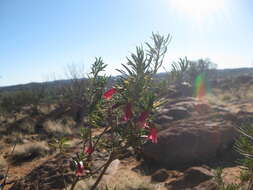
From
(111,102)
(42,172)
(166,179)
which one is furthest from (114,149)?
(42,172)

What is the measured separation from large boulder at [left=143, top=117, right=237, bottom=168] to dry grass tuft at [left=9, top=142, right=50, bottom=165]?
4.15 meters

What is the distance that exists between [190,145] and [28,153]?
6004 mm

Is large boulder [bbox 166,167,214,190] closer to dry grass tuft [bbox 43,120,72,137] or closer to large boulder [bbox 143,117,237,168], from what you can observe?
large boulder [bbox 143,117,237,168]

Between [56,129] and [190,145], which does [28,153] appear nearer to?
[56,129]

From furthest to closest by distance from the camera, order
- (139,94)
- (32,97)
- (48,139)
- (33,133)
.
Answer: (32,97) < (33,133) < (48,139) < (139,94)

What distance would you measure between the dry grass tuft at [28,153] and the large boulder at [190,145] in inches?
163

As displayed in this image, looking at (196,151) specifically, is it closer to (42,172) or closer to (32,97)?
(42,172)

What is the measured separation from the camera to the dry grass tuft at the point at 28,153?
26.5 ft

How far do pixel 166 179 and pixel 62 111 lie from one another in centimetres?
1175

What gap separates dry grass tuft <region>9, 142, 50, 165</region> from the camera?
8.06m

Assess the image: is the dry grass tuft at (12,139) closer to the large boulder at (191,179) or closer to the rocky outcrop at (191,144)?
the rocky outcrop at (191,144)

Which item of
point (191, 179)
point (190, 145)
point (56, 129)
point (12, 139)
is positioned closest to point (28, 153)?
point (12, 139)

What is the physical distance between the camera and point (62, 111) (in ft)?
52.0

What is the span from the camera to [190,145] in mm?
6527
